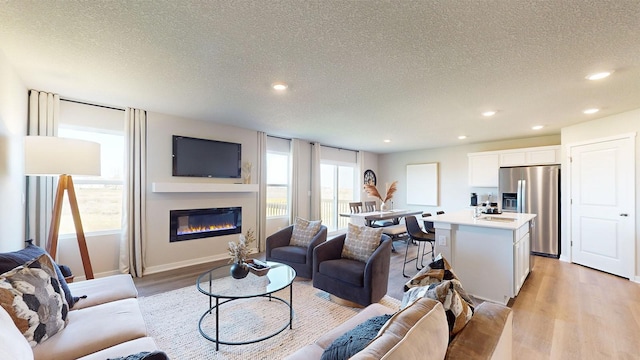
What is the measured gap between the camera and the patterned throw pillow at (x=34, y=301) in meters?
1.33

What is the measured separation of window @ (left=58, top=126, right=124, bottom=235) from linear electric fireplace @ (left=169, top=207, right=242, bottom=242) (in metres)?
0.72

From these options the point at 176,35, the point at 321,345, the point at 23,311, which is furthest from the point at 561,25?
the point at 23,311

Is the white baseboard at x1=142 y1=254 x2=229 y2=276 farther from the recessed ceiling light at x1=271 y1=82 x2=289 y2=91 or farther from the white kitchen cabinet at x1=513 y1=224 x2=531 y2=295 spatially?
the white kitchen cabinet at x1=513 y1=224 x2=531 y2=295

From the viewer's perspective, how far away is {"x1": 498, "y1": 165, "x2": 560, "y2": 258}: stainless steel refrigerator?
4773mm

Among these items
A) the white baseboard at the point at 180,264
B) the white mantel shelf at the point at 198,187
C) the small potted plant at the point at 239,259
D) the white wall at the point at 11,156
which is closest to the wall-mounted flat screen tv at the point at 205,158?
the white mantel shelf at the point at 198,187

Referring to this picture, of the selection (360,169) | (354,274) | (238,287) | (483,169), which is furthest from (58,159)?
(483,169)

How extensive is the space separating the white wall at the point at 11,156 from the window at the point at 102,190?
58cm

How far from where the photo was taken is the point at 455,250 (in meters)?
3.29

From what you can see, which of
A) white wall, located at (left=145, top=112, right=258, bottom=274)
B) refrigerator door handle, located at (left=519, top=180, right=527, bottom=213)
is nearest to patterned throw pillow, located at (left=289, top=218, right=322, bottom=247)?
white wall, located at (left=145, top=112, right=258, bottom=274)

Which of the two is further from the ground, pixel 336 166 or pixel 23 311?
pixel 336 166

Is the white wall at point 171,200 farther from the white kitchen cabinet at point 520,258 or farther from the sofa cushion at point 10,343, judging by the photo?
the white kitchen cabinet at point 520,258

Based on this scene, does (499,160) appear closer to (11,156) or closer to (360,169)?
(360,169)

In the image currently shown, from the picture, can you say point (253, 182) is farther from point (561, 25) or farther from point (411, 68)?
point (561, 25)

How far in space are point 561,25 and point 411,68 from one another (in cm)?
100
